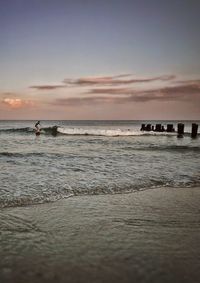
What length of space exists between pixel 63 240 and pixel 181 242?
159 cm

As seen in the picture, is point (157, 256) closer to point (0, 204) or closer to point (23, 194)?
point (0, 204)

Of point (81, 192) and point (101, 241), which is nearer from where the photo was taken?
point (101, 241)

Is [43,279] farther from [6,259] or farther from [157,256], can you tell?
[157,256]

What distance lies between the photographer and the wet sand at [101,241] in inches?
132

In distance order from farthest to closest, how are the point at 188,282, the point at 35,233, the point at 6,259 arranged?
the point at 35,233 → the point at 6,259 → the point at 188,282

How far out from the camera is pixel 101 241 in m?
4.25

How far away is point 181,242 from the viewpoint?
167 inches

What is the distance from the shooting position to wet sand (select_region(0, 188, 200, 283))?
3344 mm

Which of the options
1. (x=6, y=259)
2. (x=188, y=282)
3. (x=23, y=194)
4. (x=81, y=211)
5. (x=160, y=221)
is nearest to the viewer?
(x=188, y=282)

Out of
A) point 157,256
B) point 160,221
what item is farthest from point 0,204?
point 157,256

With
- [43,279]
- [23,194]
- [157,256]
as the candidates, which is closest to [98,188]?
[23,194]

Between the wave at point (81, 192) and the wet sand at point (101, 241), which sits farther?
the wave at point (81, 192)

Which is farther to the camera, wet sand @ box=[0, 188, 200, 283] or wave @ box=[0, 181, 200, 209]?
wave @ box=[0, 181, 200, 209]

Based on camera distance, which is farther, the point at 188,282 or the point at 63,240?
the point at 63,240
